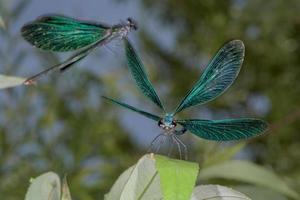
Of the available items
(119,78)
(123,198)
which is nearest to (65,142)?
(119,78)

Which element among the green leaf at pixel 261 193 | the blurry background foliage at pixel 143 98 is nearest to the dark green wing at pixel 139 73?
the green leaf at pixel 261 193

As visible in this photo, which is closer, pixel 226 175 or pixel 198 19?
pixel 226 175

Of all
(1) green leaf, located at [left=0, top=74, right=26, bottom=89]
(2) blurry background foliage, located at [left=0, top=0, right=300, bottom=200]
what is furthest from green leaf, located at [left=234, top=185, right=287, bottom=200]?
(1) green leaf, located at [left=0, top=74, right=26, bottom=89]

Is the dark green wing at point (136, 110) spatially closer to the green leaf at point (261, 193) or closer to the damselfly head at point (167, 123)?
the damselfly head at point (167, 123)

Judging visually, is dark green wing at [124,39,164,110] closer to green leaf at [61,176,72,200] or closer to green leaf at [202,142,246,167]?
green leaf at [61,176,72,200]

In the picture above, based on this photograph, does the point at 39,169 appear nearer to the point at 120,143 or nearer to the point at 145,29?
the point at 120,143

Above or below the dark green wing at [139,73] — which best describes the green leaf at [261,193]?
above
